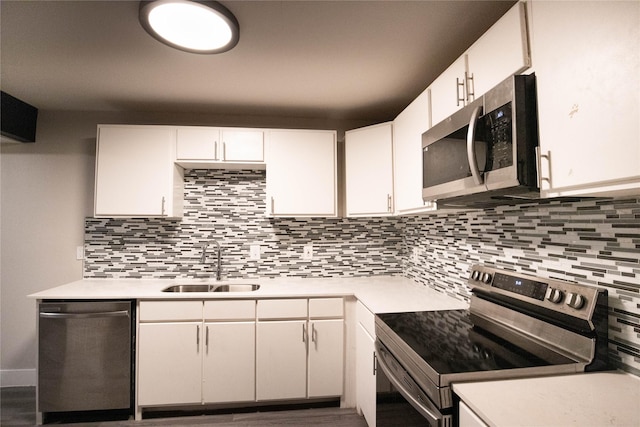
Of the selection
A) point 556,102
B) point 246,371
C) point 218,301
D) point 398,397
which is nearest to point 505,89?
point 556,102

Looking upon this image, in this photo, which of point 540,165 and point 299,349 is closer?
point 540,165

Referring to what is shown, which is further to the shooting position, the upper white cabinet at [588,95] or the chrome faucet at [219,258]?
→ the chrome faucet at [219,258]

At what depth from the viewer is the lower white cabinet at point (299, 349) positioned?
2088 millimetres

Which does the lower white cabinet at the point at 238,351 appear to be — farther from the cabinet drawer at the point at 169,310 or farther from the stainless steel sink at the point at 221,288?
the stainless steel sink at the point at 221,288

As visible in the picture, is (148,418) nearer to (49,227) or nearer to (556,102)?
(49,227)

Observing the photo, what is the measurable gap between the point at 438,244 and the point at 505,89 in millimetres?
1352

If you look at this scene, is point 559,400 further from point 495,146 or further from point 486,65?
point 486,65

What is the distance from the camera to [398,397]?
1243mm

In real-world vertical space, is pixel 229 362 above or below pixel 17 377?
above

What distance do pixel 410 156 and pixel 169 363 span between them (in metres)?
2.15

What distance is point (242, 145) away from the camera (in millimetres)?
2395

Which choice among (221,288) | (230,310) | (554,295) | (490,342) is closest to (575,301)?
(554,295)

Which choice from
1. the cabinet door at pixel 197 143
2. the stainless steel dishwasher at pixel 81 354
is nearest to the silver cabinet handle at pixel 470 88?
the cabinet door at pixel 197 143

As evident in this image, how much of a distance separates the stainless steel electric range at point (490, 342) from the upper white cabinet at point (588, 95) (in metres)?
0.48
